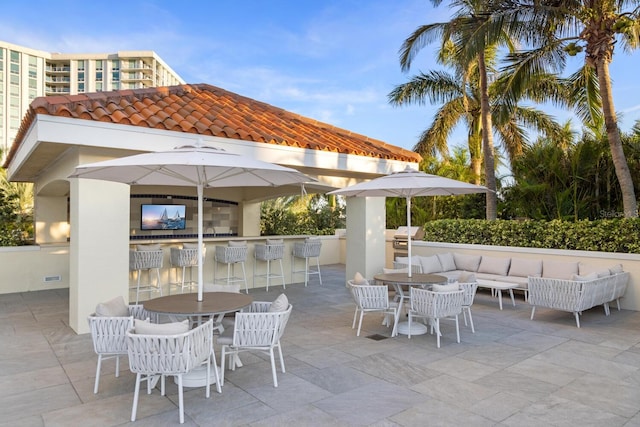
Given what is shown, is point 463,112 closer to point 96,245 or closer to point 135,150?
point 135,150

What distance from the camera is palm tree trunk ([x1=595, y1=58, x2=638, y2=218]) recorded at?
996 centimetres

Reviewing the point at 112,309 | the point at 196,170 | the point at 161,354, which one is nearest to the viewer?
the point at 161,354

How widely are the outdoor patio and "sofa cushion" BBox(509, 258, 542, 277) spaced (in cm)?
217

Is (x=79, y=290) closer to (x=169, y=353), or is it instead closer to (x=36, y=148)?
(x=36, y=148)

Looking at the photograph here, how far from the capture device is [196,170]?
5645mm

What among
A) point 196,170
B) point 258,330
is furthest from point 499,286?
point 196,170

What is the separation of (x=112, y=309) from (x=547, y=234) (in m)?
9.63

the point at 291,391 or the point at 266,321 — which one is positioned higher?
the point at 266,321

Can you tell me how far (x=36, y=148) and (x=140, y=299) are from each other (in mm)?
3877

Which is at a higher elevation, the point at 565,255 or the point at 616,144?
the point at 616,144

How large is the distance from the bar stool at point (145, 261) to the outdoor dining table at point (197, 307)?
11.9 ft

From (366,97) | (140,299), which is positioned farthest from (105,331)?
(366,97)

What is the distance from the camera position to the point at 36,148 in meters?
7.60

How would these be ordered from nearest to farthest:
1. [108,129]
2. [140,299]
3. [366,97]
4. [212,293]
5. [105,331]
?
[105,331] → [212,293] → [108,129] → [140,299] → [366,97]
